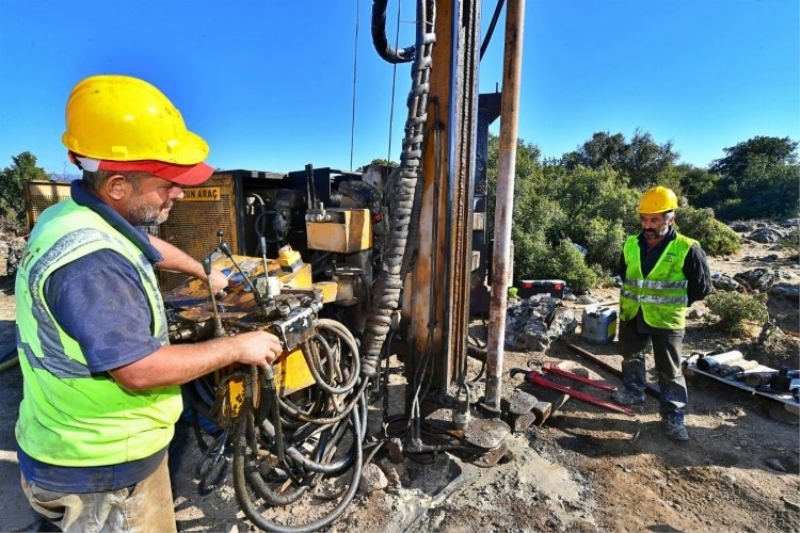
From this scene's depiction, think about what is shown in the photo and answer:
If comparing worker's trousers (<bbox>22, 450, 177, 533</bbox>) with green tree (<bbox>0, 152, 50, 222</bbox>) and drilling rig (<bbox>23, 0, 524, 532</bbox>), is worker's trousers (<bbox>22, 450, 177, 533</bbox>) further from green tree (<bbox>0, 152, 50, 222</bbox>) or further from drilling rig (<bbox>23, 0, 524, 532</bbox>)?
green tree (<bbox>0, 152, 50, 222</bbox>)

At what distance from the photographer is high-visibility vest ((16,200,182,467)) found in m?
1.16

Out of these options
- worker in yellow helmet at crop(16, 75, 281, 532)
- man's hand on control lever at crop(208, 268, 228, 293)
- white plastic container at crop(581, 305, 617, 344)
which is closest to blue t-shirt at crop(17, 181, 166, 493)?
worker in yellow helmet at crop(16, 75, 281, 532)

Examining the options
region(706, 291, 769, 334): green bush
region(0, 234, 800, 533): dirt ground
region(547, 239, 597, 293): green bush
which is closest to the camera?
region(0, 234, 800, 533): dirt ground

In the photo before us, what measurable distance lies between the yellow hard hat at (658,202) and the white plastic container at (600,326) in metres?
2.22

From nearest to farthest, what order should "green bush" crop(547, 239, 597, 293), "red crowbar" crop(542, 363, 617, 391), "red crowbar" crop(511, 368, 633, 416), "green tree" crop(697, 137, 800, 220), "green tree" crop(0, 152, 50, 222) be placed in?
A: "red crowbar" crop(511, 368, 633, 416), "red crowbar" crop(542, 363, 617, 391), "green bush" crop(547, 239, 597, 293), "green tree" crop(0, 152, 50, 222), "green tree" crop(697, 137, 800, 220)

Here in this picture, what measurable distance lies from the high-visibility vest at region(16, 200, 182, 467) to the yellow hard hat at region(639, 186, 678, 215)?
3.73 m

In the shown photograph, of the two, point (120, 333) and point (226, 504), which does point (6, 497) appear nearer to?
point (226, 504)

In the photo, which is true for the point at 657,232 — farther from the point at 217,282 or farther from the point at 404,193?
the point at 217,282

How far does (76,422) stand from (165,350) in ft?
1.22

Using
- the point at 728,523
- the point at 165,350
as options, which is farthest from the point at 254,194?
the point at 728,523

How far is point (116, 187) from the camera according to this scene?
4.33 feet

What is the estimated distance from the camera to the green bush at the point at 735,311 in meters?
5.34

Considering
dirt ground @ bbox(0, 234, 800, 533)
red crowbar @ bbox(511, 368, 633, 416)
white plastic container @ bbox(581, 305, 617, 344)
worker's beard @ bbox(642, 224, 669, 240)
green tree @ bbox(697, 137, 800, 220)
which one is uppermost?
green tree @ bbox(697, 137, 800, 220)

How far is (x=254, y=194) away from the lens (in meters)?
3.80
